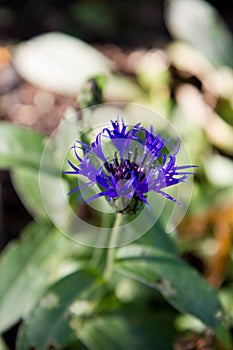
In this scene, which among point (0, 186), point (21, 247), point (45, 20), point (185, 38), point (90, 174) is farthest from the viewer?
point (45, 20)

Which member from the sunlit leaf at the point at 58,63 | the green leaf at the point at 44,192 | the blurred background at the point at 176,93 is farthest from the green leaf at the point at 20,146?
the sunlit leaf at the point at 58,63

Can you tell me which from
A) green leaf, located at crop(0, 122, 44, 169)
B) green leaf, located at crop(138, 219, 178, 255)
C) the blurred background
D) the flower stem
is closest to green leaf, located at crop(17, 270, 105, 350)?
the flower stem

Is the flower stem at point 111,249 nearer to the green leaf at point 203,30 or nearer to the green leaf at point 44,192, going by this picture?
the green leaf at point 44,192

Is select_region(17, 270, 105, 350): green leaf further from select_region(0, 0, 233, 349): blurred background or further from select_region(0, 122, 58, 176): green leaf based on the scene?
select_region(0, 0, 233, 349): blurred background

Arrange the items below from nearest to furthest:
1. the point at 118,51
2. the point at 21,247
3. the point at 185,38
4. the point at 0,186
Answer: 1. the point at 21,247
2. the point at 0,186
3. the point at 185,38
4. the point at 118,51

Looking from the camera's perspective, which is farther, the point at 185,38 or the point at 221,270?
the point at 185,38

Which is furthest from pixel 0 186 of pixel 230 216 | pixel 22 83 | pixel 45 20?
pixel 45 20

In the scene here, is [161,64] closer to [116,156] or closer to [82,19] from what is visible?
Result: [82,19]
